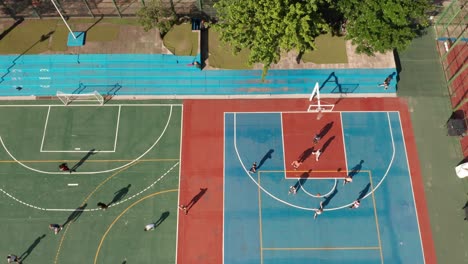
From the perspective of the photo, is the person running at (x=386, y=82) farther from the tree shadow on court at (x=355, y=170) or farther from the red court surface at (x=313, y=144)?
the tree shadow on court at (x=355, y=170)

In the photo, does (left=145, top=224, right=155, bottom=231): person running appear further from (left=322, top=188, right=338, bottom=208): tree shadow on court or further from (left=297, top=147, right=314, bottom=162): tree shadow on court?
(left=322, top=188, right=338, bottom=208): tree shadow on court

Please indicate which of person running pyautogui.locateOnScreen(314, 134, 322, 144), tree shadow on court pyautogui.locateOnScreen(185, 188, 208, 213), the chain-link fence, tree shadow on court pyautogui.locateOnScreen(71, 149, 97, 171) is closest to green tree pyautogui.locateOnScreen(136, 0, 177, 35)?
the chain-link fence

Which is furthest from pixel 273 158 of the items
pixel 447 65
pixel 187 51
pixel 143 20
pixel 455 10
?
pixel 455 10

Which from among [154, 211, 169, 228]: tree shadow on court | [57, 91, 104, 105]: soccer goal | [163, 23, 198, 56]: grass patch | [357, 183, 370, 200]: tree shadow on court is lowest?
[154, 211, 169, 228]: tree shadow on court

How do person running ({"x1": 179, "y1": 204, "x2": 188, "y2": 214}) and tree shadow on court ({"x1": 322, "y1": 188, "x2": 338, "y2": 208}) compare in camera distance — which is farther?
tree shadow on court ({"x1": 322, "y1": 188, "x2": 338, "y2": 208})

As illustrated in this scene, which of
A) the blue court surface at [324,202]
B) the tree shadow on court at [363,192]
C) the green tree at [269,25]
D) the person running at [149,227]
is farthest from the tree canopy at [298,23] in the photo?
Answer: the person running at [149,227]

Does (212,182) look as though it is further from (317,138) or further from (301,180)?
(317,138)

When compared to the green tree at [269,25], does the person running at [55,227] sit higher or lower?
lower
